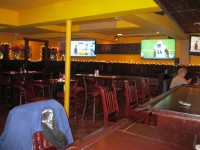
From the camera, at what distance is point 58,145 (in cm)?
173

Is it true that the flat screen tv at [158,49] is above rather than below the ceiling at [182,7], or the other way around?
below

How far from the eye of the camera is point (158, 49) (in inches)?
376

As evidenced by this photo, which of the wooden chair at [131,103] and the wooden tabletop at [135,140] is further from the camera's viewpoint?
the wooden chair at [131,103]

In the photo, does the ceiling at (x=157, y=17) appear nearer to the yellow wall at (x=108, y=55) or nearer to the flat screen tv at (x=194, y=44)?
the flat screen tv at (x=194, y=44)

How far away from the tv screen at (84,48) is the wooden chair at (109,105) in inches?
334

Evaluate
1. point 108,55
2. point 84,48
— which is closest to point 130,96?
point 108,55

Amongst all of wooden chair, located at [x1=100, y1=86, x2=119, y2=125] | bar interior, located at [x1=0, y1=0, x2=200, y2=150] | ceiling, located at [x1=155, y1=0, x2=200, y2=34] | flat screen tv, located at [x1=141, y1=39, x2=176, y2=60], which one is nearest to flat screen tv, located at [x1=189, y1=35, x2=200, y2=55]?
bar interior, located at [x1=0, y1=0, x2=200, y2=150]

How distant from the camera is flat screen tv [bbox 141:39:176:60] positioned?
920 centimetres

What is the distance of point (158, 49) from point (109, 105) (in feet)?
23.2

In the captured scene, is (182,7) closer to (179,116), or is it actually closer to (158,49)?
(179,116)

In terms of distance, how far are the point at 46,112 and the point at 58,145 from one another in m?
0.29

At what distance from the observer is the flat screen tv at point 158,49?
9.20 m

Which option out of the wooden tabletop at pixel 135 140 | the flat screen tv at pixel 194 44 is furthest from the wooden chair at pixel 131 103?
the flat screen tv at pixel 194 44

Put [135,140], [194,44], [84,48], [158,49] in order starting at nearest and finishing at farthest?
[135,140] → [194,44] → [158,49] → [84,48]
